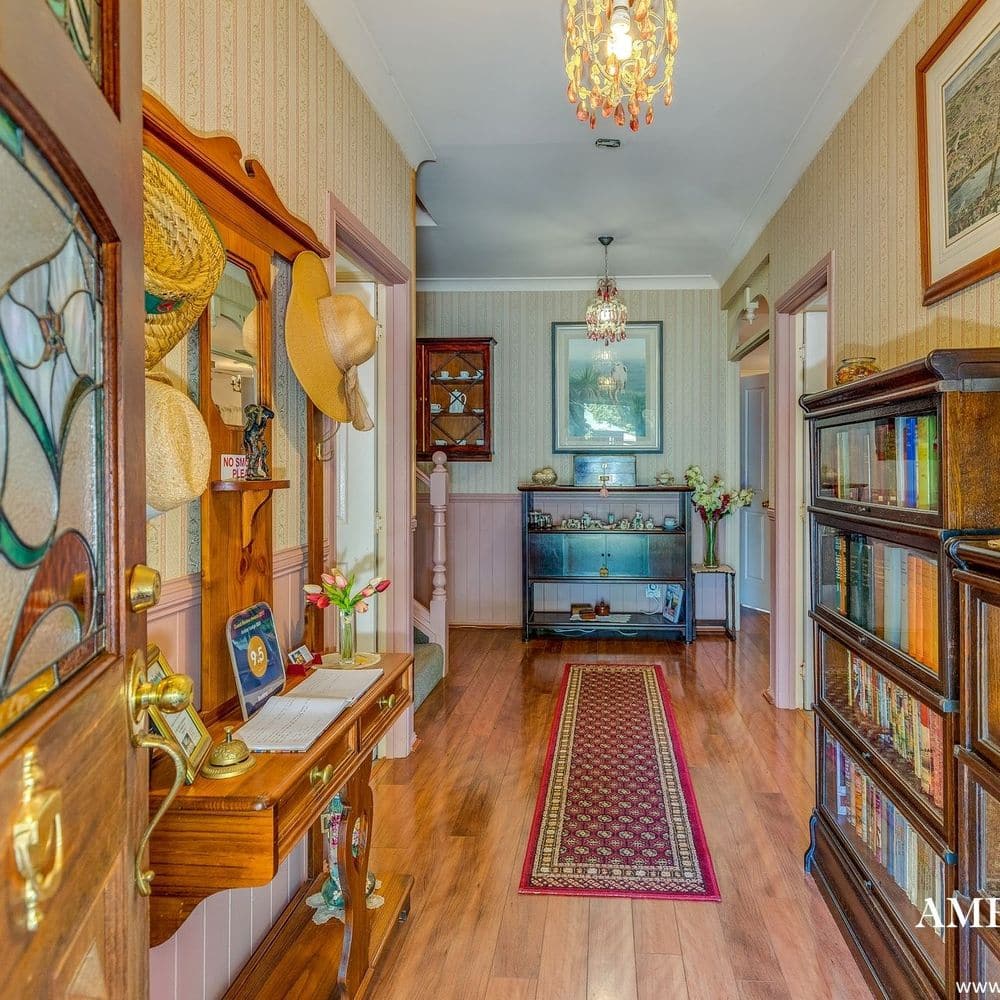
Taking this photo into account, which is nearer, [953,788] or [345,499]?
[953,788]

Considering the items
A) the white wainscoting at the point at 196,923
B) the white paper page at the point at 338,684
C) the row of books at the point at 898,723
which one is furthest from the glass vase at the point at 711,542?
the white wainscoting at the point at 196,923

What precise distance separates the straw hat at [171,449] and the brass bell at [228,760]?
0.44 m

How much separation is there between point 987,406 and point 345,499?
274 cm

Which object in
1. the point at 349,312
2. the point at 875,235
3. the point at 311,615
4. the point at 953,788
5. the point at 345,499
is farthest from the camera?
the point at 345,499

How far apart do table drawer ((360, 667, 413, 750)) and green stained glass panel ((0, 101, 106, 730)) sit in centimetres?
107

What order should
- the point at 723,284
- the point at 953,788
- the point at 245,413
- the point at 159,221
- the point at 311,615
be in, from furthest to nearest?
the point at 723,284, the point at 311,615, the point at 245,413, the point at 953,788, the point at 159,221

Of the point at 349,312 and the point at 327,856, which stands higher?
the point at 349,312

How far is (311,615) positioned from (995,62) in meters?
2.39

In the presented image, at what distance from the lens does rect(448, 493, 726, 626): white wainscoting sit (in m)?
5.91

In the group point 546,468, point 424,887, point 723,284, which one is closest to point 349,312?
point 424,887

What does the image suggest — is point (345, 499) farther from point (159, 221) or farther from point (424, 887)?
point (159, 221)

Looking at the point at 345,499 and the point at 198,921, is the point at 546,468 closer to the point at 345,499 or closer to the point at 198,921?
the point at 345,499

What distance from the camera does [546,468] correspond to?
5715 mm

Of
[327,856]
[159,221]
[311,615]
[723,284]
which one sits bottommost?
[327,856]
